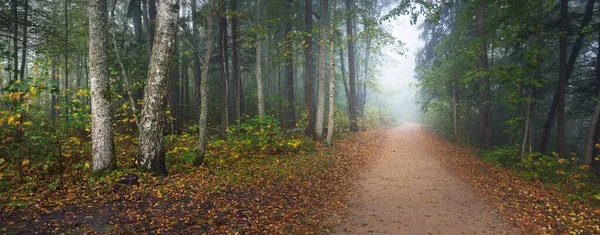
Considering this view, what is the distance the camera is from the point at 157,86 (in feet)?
21.9

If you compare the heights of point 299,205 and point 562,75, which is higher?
point 562,75

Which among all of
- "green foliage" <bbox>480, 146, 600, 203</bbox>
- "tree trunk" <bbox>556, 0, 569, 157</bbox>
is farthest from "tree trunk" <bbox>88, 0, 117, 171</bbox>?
"tree trunk" <bbox>556, 0, 569, 157</bbox>

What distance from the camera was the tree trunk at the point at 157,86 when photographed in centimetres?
665

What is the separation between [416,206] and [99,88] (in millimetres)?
7954

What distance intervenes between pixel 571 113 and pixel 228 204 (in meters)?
17.1

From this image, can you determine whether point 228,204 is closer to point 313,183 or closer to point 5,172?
point 313,183

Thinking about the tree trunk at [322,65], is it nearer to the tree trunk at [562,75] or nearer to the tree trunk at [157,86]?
the tree trunk at [157,86]

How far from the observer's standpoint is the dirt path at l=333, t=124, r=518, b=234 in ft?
18.0

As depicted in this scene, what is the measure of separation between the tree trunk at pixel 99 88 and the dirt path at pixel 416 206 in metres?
5.66

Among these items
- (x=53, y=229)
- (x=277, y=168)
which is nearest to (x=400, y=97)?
(x=277, y=168)

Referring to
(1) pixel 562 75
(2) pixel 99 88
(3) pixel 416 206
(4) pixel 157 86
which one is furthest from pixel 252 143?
(1) pixel 562 75

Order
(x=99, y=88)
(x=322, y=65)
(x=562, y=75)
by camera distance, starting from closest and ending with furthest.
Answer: (x=99, y=88)
(x=562, y=75)
(x=322, y=65)

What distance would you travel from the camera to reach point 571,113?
13797mm

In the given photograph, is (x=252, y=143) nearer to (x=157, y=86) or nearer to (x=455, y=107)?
(x=157, y=86)
